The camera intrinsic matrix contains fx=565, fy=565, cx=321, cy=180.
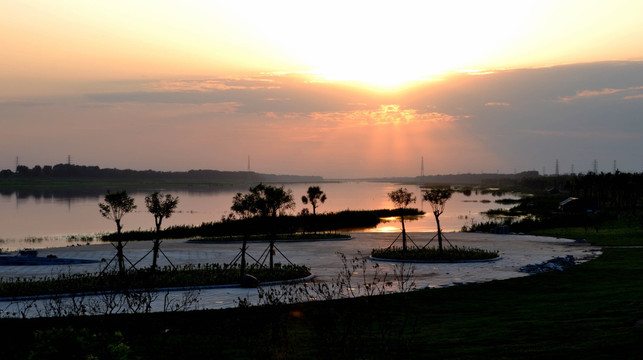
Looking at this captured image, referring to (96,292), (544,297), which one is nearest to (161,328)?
(96,292)

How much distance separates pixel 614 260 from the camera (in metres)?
28.9

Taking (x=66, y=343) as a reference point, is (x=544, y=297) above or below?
below

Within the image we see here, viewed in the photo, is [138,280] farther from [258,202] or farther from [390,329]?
[390,329]

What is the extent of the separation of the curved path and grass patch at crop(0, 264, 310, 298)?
132cm

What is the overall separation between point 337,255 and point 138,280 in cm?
1390

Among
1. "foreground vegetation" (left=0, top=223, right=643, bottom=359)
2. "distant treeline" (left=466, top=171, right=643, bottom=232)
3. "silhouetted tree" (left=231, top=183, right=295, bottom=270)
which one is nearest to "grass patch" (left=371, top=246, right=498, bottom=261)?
"silhouetted tree" (left=231, top=183, right=295, bottom=270)

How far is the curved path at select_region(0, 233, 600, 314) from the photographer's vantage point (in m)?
24.2

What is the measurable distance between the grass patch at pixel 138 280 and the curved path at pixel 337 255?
4.33 ft

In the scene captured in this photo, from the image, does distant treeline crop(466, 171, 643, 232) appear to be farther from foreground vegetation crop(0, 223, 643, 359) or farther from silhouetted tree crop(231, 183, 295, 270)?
foreground vegetation crop(0, 223, 643, 359)

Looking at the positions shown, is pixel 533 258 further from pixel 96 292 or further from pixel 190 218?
pixel 190 218

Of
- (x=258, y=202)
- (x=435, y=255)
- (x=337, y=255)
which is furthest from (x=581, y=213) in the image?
(x=258, y=202)

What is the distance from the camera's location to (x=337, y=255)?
33812mm

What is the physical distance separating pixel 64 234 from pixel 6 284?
42855mm

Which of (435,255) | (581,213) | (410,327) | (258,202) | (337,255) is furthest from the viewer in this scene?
(581,213)
